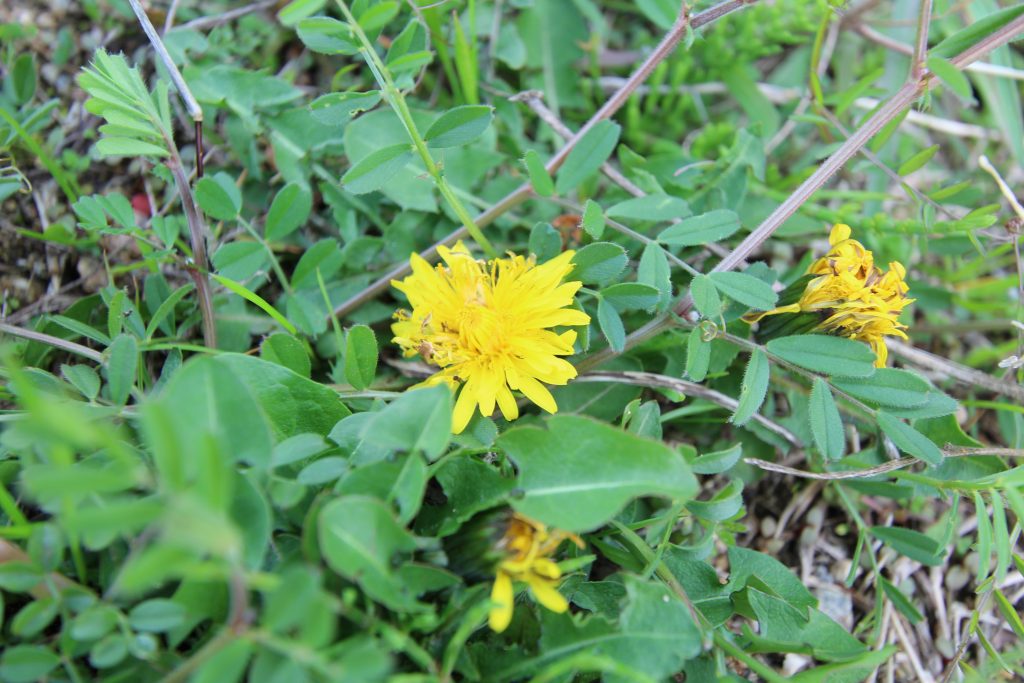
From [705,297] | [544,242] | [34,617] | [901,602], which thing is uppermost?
[544,242]

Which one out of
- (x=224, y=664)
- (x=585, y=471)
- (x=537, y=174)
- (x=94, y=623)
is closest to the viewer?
(x=224, y=664)

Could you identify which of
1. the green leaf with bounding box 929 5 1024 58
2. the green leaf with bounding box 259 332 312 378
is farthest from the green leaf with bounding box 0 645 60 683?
the green leaf with bounding box 929 5 1024 58

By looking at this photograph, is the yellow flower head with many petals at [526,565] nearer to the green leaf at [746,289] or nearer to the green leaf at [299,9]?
the green leaf at [746,289]

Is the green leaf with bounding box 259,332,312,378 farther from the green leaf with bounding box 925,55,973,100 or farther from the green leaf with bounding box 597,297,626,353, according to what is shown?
the green leaf with bounding box 925,55,973,100

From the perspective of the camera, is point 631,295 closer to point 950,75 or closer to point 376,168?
point 376,168

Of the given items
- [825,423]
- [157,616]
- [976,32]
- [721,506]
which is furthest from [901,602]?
[157,616]

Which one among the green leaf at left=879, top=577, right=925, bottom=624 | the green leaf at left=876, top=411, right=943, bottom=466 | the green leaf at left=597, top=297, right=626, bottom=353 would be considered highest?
the green leaf at left=597, top=297, right=626, bottom=353

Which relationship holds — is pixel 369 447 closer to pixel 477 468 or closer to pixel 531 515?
pixel 477 468
